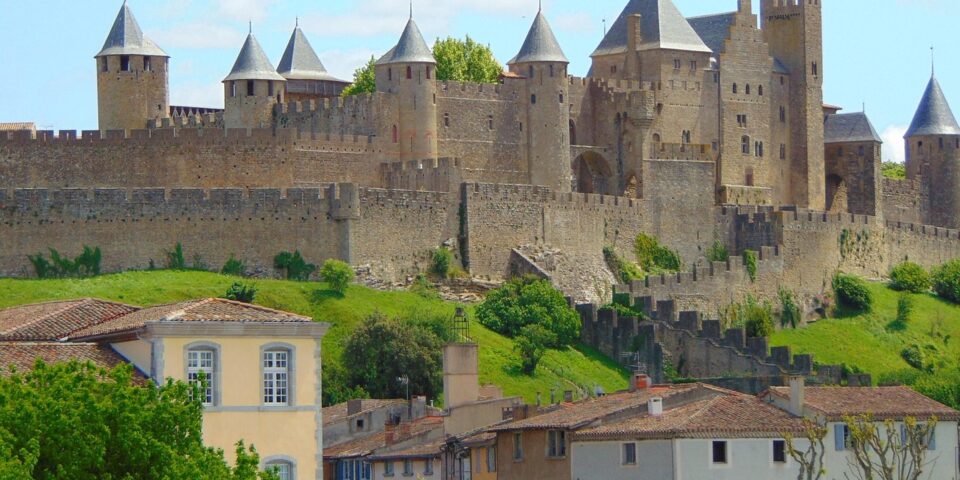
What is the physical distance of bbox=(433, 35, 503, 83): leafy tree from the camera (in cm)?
12156

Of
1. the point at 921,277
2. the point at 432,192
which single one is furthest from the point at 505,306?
the point at 921,277

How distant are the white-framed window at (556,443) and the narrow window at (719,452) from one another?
3.58 m

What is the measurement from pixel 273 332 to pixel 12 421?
34.5 feet

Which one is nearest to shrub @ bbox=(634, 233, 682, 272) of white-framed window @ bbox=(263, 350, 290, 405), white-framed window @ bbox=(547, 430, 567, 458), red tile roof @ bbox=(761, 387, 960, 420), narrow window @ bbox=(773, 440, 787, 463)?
red tile roof @ bbox=(761, 387, 960, 420)

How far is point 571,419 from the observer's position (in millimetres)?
63156

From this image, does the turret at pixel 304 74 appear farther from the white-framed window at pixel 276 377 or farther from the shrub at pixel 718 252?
the white-framed window at pixel 276 377

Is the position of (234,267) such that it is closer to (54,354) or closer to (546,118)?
(546,118)

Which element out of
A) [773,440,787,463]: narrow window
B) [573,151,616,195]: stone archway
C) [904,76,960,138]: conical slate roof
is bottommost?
[773,440,787,463]: narrow window

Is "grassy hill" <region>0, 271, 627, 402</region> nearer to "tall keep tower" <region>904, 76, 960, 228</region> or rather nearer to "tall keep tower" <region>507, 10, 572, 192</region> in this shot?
"tall keep tower" <region>507, 10, 572, 192</region>

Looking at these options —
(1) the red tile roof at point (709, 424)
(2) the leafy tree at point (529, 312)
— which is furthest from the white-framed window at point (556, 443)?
(2) the leafy tree at point (529, 312)

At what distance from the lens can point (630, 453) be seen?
6072 cm

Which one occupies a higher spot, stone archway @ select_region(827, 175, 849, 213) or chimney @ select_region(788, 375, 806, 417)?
stone archway @ select_region(827, 175, 849, 213)

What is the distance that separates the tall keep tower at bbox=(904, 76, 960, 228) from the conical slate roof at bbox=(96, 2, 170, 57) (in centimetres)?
4204

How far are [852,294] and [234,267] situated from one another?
29.0 metres
